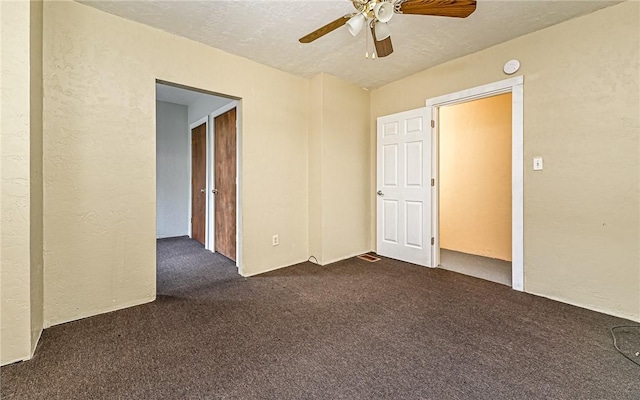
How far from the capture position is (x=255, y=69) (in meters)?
3.14

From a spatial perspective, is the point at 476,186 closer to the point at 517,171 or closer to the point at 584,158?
the point at 517,171

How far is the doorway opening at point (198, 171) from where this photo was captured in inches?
149

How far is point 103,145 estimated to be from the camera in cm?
223

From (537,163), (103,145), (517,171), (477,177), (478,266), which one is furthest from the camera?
(477,177)

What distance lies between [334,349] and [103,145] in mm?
2345

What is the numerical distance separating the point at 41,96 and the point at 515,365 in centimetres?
351

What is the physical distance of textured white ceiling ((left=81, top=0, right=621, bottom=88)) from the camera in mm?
2145

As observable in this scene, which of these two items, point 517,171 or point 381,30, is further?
point 517,171

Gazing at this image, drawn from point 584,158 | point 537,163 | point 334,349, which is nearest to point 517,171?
point 537,163

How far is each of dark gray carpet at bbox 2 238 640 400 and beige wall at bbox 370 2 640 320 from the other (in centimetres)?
33

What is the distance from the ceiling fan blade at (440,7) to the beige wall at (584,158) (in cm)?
137

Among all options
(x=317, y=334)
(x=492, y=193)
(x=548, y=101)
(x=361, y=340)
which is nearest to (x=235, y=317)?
(x=317, y=334)

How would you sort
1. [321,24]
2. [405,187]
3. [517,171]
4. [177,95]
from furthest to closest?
[177,95]
[405,187]
[517,171]
[321,24]

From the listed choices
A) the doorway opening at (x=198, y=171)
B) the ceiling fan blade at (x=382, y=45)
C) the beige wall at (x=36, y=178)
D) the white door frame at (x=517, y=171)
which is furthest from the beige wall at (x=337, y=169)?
the beige wall at (x=36, y=178)
